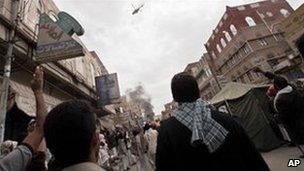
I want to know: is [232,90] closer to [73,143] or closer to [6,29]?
[6,29]

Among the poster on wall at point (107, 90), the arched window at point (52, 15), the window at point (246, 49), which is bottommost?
the poster on wall at point (107, 90)

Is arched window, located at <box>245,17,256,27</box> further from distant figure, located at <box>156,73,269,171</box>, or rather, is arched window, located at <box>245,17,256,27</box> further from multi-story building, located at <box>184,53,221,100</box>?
distant figure, located at <box>156,73,269,171</box>

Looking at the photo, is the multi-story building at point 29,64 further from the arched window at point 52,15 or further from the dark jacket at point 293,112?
the dark jacket at point 293,112

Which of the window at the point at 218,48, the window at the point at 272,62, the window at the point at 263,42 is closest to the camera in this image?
the window at the point at 272,62

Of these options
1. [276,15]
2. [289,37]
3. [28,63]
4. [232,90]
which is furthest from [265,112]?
[276,15]

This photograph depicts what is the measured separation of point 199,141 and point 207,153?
0.13 meters

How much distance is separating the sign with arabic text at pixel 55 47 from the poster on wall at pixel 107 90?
994cm

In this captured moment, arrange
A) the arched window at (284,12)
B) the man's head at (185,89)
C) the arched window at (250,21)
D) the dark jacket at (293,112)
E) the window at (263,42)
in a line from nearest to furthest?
the man's head at (185,89), the dark jacket at (293,112), the window at (263,42), the arched window at (250,21), the arched window at (284,12)

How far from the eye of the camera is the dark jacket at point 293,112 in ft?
17.8

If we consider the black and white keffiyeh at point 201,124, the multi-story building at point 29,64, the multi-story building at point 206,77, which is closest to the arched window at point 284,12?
the multi-story building at point 206,77

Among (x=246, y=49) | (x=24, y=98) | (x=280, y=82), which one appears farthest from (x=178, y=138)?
(x=246, y=49)

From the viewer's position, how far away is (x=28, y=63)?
35.3ft

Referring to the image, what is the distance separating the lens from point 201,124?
245 centimetres

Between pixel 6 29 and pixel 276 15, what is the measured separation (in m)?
45.3
